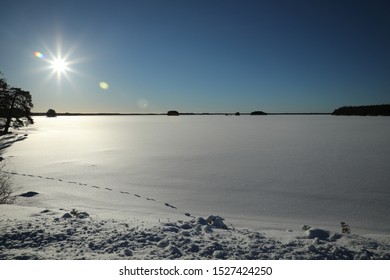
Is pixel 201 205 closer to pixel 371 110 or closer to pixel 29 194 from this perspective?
pixel 29 194

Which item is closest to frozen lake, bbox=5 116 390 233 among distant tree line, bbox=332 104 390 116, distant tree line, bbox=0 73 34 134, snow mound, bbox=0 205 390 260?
snow mound, bbox=0 205 390 260

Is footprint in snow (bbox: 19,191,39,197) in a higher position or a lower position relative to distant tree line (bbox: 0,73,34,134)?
lower

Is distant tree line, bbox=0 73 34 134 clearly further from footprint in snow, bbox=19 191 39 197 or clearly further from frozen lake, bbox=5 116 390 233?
footprint in snow, bbox=19 191 39 197

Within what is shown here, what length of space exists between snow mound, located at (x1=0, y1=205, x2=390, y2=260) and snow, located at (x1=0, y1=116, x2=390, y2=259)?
2 cm

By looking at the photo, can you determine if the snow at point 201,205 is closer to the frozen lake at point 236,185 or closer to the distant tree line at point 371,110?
the frozen lake at point 236,185

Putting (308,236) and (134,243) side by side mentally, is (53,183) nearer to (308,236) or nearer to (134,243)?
(134,243)

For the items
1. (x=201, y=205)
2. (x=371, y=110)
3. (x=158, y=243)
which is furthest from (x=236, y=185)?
(x=371, y=110)

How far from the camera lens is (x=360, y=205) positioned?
815 centimetres

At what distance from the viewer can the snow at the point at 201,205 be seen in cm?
402

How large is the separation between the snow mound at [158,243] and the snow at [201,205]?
0.02 m

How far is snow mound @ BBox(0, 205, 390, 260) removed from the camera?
12.6 feet

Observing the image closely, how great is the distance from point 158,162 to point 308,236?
38.8 ft

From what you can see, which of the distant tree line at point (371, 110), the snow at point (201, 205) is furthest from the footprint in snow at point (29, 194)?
the distant tree line at point (371, 110)
